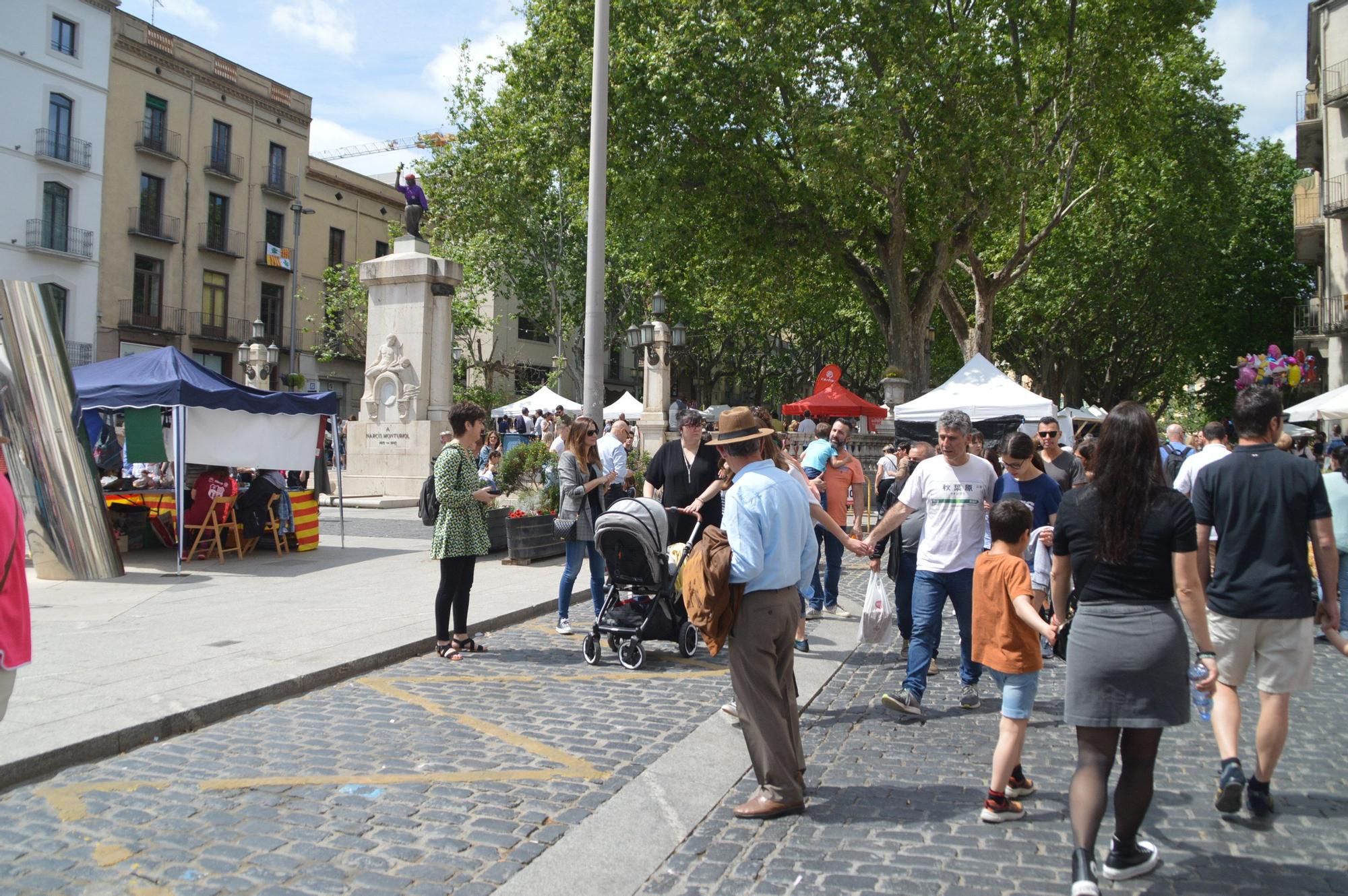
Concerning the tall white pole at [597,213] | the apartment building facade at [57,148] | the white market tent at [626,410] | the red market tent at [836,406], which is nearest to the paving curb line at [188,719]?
the tall white pole at [597,213]

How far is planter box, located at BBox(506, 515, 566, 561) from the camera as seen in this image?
12.1 m

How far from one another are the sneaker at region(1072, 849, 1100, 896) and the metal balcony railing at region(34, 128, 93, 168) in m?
38.5

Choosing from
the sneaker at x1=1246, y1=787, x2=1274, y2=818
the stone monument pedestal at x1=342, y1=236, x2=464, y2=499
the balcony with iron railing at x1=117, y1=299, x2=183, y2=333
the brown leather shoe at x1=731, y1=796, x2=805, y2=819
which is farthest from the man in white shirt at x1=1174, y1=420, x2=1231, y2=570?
the balcony with iron railing at x1=117, y1=299, x2=183, y2=333

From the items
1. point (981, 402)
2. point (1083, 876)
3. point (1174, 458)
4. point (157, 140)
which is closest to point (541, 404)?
point (981, 402)

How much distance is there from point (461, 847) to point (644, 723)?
6.25 feet

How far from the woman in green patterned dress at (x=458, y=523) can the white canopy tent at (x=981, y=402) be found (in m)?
11.6

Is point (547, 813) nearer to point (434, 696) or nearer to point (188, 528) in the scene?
point (434, 696)

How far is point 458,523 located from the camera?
7281 millimetres

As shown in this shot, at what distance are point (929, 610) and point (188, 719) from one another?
4300mm

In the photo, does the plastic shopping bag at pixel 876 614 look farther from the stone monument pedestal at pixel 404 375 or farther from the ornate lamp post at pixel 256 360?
the ornate lamp post at pixel 256 360

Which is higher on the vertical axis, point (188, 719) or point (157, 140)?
point (157, 140)

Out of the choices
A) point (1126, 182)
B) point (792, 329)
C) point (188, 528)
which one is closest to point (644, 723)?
point (188, 528)

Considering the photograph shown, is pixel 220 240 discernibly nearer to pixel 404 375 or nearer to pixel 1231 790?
pixel 404 375

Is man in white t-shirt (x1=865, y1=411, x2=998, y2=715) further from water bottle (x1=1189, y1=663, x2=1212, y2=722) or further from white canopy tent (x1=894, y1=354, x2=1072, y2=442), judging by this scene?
white canopy tent (x1=894, y1=354, x2=1072, y2=442)
